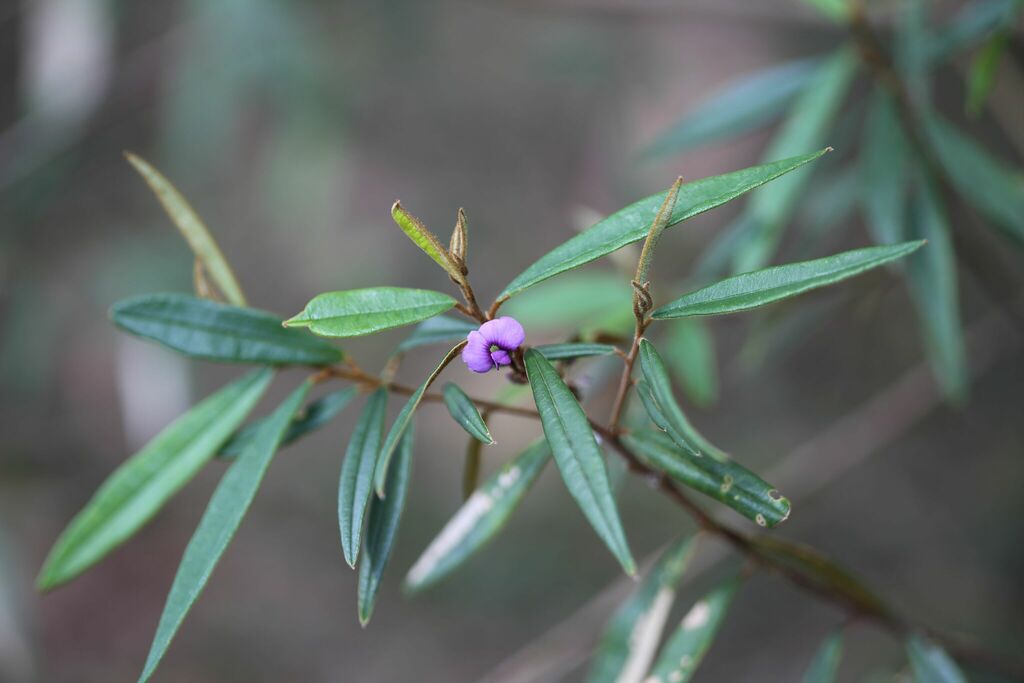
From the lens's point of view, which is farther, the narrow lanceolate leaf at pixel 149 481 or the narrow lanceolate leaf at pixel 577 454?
the narrow lanceolate leaf at pixel 149 481

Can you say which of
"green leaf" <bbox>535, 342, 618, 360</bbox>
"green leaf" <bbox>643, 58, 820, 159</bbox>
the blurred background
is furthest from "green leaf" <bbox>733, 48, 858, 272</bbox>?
"green leaf" <bbox>535, 342, 618, 360</bbox>

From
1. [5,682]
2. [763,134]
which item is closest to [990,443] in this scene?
[763,134]

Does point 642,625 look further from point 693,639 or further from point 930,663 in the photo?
point 930,663

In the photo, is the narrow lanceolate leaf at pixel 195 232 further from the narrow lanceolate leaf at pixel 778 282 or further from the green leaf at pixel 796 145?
the green leaf at pixel 796 145

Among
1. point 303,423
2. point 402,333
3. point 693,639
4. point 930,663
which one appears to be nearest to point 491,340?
point 303,423

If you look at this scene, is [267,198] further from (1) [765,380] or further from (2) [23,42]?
(1) [765,380]

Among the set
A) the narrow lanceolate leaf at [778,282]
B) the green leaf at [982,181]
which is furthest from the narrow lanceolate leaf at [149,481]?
the green leaf at [982,181]

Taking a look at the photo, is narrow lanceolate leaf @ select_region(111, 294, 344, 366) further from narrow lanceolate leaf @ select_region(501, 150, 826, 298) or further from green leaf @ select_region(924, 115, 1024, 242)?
green leaf @ select_region(924, 115, 1024, 242)
